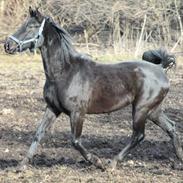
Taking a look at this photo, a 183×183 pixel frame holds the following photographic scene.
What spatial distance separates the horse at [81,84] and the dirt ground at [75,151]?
288 millimetres

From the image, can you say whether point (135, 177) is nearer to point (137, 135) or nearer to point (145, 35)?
point (137, 135)

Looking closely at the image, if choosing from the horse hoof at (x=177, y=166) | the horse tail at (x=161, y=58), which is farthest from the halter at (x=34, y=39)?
the horse hoof at (x=177, y=166)

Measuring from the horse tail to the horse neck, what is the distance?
4.80 ft

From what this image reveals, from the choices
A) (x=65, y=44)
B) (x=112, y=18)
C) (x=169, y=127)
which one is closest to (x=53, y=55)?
(x=65, y=44)

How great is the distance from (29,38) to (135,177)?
6.60ft

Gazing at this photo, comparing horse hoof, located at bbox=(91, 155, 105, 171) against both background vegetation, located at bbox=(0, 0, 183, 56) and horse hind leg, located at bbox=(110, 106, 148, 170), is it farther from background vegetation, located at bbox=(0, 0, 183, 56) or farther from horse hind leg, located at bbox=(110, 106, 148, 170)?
background vegetation, located at bbox=(0, 0, 183, 56)

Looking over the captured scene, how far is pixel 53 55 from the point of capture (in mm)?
7090

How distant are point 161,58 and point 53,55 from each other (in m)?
1.65

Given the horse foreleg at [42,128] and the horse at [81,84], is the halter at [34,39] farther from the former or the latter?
the horse foreleg at [42,128]

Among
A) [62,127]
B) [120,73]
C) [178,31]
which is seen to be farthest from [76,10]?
[120,73]

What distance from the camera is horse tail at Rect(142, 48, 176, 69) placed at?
7.86 m

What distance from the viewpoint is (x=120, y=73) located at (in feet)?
23.9

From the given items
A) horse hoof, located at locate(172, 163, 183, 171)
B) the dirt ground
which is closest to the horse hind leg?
the dirt ground

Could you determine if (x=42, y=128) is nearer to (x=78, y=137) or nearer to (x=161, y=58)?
(x=78, y=137)
